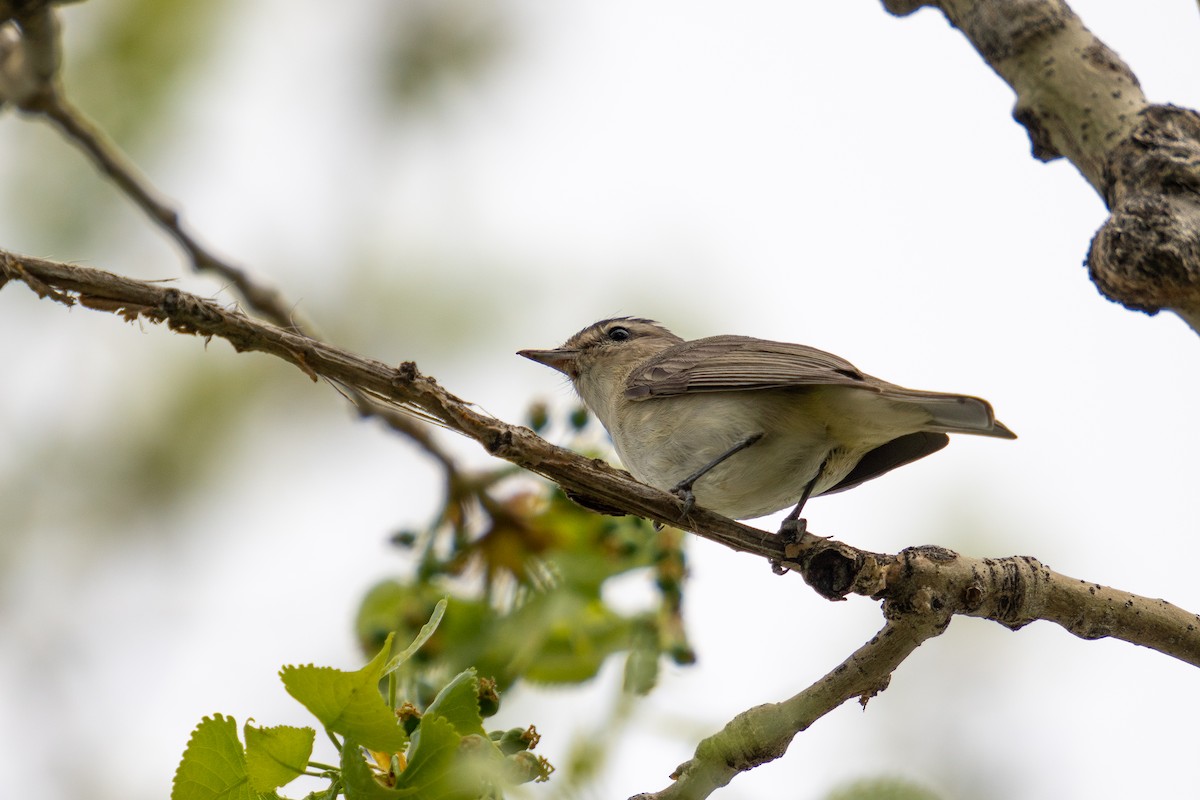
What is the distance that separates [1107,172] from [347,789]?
242 cm

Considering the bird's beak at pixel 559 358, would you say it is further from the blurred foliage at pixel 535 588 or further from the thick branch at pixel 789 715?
the thick branch at pixel 789 715

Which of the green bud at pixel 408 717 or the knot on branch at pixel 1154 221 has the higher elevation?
the knot on branch at pixel 1154 221

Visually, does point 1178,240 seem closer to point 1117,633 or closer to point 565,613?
point 1117,633

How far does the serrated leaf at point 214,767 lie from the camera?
2.14m

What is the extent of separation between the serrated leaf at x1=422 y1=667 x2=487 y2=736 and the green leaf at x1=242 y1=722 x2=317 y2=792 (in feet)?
0.86

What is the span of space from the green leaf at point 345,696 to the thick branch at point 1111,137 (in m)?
1.93

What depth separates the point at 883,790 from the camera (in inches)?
84.9

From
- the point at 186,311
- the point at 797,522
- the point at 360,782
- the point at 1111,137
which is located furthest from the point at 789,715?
the point at 1111,137

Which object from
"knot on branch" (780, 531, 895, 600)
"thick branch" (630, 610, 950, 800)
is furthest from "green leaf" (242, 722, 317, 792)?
"knot on branch" (780, 531, 895, 600)

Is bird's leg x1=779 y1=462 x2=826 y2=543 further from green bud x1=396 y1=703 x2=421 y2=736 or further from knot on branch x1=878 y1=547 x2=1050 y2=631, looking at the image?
green bud x1=396 y1=703 x2=421 y2=736

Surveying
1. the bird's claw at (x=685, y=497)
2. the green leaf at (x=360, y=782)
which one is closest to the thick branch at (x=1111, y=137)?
the bird's claw at (x=685, y=497)

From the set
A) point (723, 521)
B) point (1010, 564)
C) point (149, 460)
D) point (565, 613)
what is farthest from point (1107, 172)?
point (149, 460)

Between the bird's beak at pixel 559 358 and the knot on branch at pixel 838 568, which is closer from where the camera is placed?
the knot on branch at pixel 838 568

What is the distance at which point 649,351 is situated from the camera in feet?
19.6
